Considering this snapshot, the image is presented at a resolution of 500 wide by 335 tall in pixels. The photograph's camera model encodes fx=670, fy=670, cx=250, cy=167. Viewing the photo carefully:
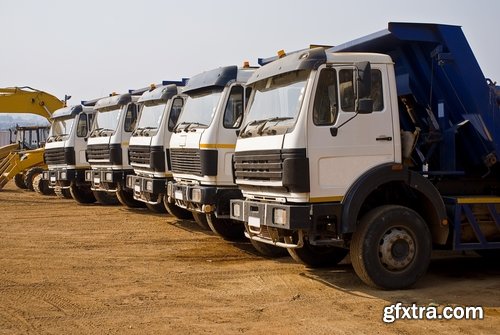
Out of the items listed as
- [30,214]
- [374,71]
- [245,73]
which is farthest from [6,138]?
[374,71]

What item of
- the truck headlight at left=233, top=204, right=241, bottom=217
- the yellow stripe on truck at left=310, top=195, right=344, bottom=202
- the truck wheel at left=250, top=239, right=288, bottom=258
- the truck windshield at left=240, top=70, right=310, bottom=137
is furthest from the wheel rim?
the truck wheel at left=250, top=239, right=288, bottom=258

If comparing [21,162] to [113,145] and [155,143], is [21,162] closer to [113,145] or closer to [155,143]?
[113,145]

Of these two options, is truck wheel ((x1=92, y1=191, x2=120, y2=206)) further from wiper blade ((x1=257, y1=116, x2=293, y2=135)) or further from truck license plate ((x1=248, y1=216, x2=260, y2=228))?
wiper blade ((x1=257, y1=116, x2=293, y2=135))

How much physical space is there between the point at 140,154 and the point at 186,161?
2.91m

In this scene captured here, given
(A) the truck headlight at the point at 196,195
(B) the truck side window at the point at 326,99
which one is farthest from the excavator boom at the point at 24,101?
(B) the truck side window at the point at 326,99

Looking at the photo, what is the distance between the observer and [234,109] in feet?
35.4

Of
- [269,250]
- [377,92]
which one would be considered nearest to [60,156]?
[269,250]

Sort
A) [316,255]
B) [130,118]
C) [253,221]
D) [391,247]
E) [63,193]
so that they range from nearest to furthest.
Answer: [391,247] < [253,221] < [316,255] < [130,118] < [63,193]

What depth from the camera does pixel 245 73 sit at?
11.0m

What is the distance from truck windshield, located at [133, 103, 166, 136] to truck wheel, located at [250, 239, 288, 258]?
4.40 metres

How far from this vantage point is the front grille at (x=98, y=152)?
16266mm

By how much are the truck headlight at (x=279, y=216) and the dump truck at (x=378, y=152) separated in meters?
0.01

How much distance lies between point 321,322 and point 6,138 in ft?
158

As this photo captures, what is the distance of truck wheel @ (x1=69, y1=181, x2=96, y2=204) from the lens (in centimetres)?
1891
